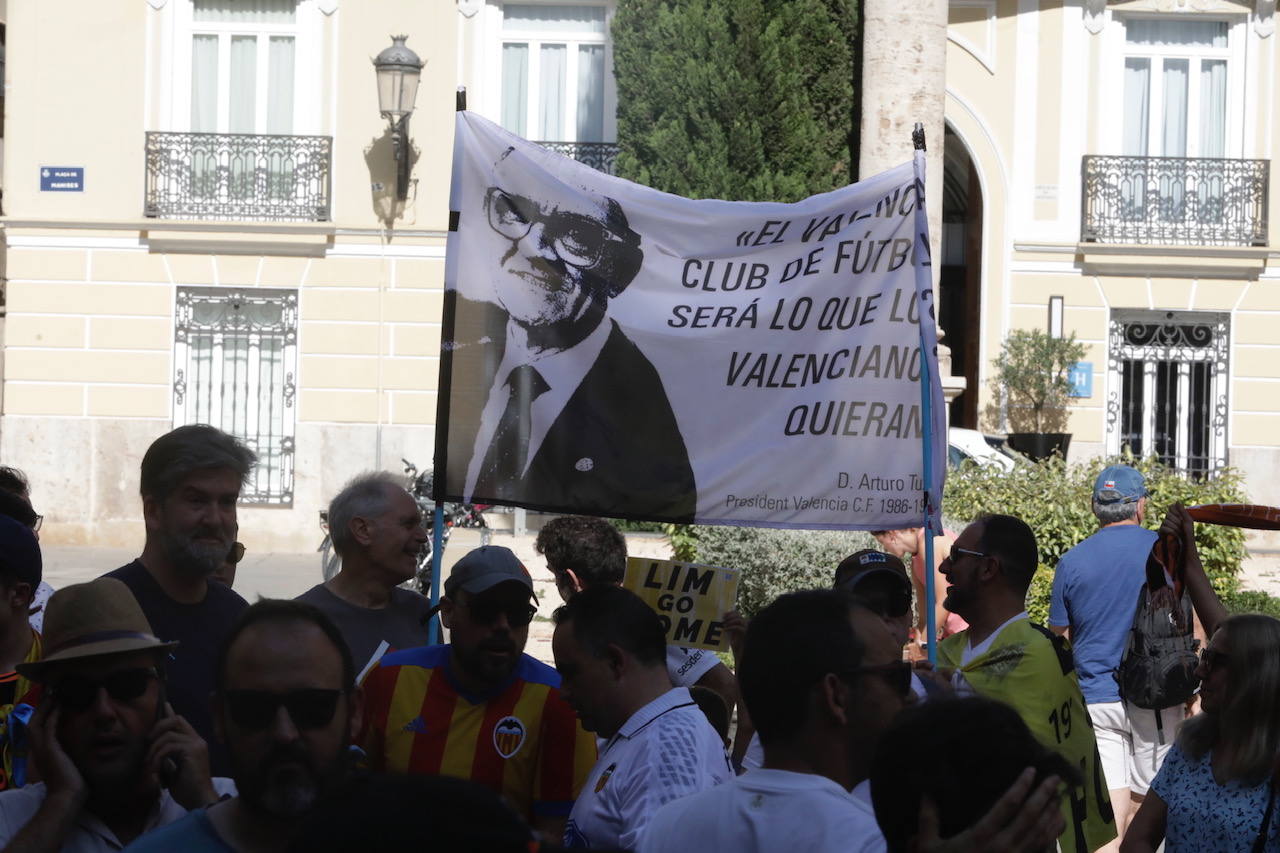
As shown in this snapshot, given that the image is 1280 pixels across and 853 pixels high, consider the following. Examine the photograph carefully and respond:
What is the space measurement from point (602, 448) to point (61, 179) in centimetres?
1579

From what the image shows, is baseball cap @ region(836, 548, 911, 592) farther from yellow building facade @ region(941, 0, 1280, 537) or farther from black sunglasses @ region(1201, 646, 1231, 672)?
yellow building facade @ region(941, 0, 1280, 537)

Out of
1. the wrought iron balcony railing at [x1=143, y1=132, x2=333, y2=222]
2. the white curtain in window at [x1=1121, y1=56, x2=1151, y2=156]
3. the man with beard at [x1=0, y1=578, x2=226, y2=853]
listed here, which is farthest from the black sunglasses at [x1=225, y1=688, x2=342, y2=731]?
the white curtain in window at [x1=1121, y1=56, x2=1151, y2=156]

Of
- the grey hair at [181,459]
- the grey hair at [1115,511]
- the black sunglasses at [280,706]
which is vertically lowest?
the black sunglasses at [280,706]

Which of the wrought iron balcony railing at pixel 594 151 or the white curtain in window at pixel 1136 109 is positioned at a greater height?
the white curtain in window at pixel 1136 109

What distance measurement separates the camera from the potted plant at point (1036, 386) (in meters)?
19.0

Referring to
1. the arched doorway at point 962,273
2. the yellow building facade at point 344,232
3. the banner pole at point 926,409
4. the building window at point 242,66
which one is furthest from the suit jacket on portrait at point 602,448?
the arched doorway at point 962,273

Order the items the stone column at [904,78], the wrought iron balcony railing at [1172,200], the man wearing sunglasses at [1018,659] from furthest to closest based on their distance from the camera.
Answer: the wrought iron balcony railing at [1172,200] → the stone column at [904,78] → the man wearing sunglasses at [1018,659]

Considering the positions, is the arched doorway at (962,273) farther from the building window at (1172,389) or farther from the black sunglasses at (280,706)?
the black sunglasses at (280,706)

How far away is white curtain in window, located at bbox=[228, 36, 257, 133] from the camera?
64.7 feet

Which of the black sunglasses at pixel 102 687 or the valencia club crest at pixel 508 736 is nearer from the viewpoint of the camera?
the black sunglasses at pixel 102 687

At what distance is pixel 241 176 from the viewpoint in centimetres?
1944

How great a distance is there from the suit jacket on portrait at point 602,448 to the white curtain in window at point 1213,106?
16.7m

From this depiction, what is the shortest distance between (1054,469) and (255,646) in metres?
10.0

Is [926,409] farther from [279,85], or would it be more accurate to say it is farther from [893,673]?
[279,85]
